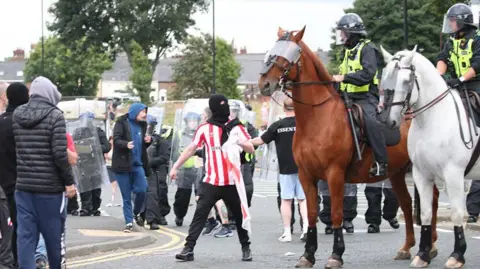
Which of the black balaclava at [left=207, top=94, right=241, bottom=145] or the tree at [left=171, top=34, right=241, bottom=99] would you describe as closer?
the black balaclava at [left=207, top=94, right=241, bottom=145]

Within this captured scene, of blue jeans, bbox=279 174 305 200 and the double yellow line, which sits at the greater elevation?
blue jeans, bbox=279 174 305 200

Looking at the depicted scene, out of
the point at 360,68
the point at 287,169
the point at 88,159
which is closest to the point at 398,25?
the point at 88,159

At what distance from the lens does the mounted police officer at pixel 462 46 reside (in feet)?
37.0

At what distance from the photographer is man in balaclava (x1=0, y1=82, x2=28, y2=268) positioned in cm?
986

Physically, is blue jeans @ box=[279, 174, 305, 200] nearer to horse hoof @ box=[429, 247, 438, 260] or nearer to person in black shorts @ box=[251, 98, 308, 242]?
person in black shorts @ box=[251, 98, 308, 242]

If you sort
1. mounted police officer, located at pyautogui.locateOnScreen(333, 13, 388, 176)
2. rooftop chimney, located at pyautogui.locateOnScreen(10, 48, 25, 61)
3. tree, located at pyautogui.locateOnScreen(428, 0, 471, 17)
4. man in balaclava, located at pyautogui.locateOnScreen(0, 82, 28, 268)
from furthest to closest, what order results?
rooftop chimney, located at pyautogui.locateOnScreen(10, 48, 25, 61) < tree, located at pyautogui.locateOnScreen(428, 0, 471, 17) < mounted police officer, located at pyautogui.locateOnScreen(333, 13, 388, 176) < man in balaclava, located at pyautogui.locateOnScreen(0, 82, 28, 268)

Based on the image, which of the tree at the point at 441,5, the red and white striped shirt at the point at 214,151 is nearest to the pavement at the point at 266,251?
the red and white striped shirt at the point at 214,151

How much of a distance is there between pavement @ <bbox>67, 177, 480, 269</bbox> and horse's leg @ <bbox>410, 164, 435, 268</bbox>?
0.81ft

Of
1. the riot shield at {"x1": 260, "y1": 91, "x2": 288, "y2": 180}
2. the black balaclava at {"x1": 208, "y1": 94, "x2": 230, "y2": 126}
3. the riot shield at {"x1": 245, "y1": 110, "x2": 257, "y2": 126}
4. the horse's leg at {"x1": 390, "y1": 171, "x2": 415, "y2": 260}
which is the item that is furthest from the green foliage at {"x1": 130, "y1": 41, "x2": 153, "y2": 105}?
the horse's leg at {"x1": 390, "y1": 171, "x2": 415, "y2": 260}

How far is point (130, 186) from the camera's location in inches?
639

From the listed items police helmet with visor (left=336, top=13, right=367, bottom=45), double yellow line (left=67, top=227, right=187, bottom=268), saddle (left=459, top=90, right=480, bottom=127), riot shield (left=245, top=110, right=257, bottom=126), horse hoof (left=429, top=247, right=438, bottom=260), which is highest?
police helmet with visor (left=336, top=13, right=367, bottom=45)

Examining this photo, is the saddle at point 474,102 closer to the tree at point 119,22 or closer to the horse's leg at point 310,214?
the horse's leg at point 310,214

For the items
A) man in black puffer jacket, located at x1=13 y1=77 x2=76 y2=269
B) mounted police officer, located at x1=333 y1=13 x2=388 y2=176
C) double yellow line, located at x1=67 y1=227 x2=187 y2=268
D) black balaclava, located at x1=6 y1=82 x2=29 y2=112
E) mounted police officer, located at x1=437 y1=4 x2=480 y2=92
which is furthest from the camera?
double yellow line, located at x1=67 y1=227 x2=187 y2=268

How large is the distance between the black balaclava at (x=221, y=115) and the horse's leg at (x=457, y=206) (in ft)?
9.95
